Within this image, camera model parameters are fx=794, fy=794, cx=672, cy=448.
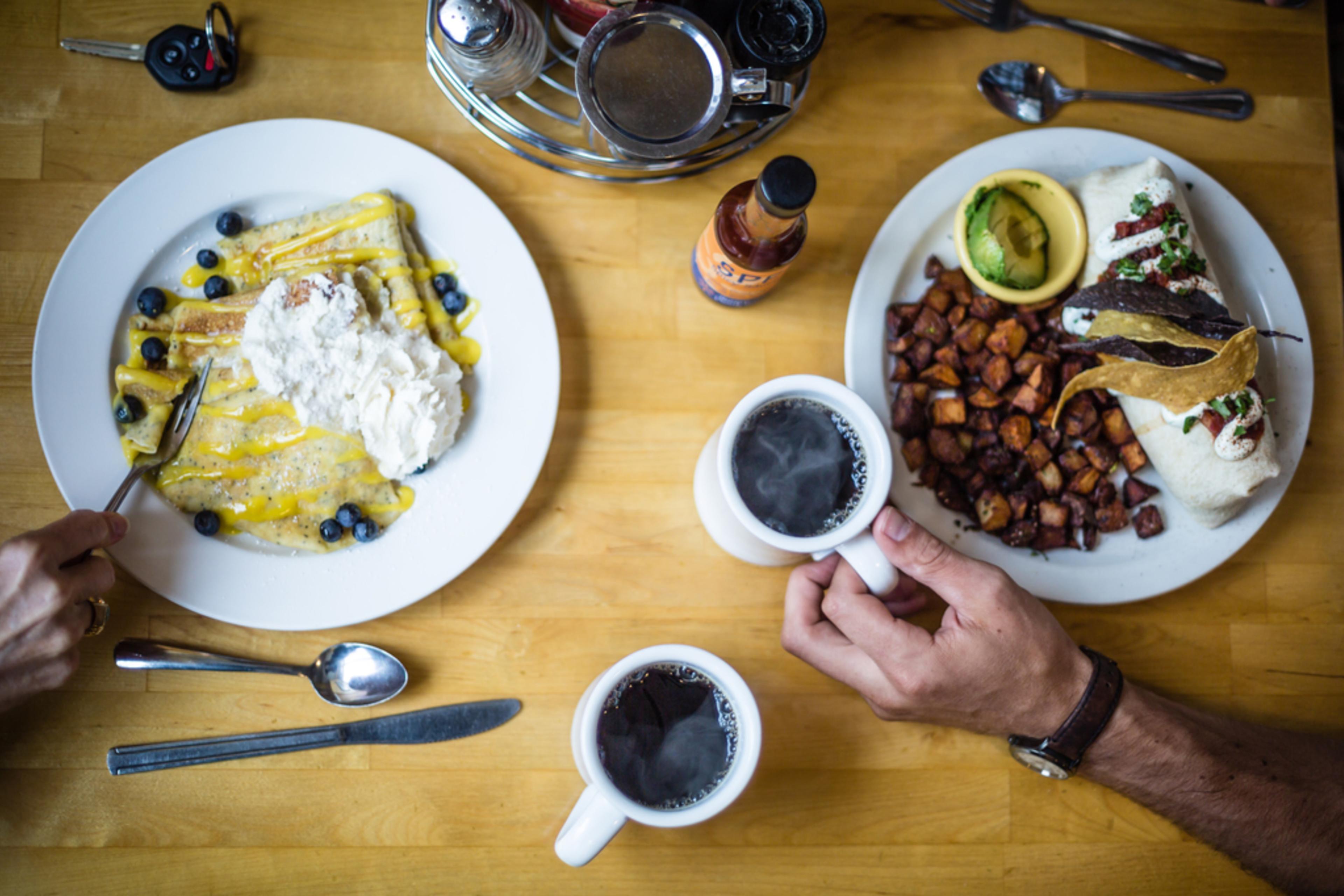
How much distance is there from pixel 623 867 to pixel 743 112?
1.17 metres

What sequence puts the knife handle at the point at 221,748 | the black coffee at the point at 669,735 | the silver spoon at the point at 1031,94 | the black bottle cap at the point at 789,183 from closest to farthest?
the black bottle cap at the point at 789,183
the black coffee at the point at 669,735
the knife handle at the point at 221,748
the silver spoon at the point at 1031,94

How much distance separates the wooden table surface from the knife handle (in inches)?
1.0

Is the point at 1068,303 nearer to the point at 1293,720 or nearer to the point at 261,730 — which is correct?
the point at 1293,720

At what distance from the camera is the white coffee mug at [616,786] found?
100cm

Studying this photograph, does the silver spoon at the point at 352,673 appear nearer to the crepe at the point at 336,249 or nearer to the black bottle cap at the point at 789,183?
the crepe at the point at 336,249

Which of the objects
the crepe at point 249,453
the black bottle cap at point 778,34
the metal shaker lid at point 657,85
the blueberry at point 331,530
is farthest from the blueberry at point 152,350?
the black bottle cap at point 778,34

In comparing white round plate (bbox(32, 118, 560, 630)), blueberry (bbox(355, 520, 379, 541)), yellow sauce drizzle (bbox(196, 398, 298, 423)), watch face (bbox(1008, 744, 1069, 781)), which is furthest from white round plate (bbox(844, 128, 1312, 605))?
yellow sauce drizzle (bbox(196, 398, 298, 423))

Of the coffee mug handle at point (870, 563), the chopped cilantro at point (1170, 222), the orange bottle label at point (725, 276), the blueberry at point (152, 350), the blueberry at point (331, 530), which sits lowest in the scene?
the blueberry at point (331, 530)

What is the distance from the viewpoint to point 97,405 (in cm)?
118

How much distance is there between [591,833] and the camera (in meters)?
0.99

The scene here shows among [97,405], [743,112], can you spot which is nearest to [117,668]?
[97,405]

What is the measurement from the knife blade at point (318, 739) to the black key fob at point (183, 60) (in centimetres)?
102

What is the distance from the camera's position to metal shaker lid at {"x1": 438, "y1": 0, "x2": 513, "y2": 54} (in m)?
1.12

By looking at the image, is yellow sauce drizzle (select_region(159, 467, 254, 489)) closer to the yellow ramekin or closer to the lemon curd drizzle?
the lemon curd drizzle
